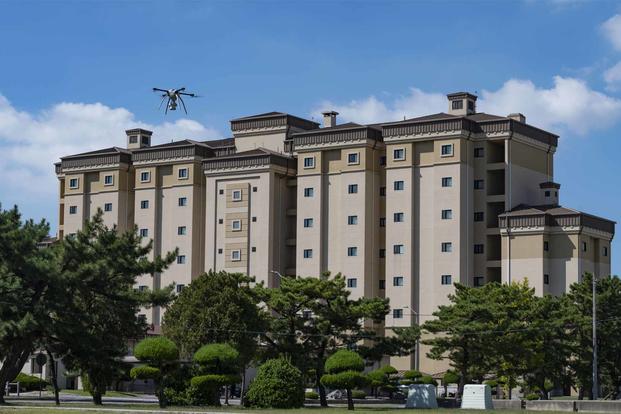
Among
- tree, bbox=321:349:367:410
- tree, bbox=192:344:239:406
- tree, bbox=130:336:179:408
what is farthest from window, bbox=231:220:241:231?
tree, bbox=130:336:179:408

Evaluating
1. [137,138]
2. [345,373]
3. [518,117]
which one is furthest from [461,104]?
[345,373]

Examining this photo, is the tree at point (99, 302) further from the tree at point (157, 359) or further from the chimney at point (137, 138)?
the chimney at point (137, 138)

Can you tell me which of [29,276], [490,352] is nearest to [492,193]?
[490,352]

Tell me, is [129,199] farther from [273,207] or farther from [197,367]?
[197,367]

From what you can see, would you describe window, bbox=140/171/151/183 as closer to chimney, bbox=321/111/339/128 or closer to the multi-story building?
the multi-story building

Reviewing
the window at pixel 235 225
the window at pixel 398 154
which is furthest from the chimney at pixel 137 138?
the window at pixel 398 154

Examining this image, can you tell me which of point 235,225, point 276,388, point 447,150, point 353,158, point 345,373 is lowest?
point 276,388

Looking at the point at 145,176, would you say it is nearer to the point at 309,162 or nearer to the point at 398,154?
the point at 309,162
